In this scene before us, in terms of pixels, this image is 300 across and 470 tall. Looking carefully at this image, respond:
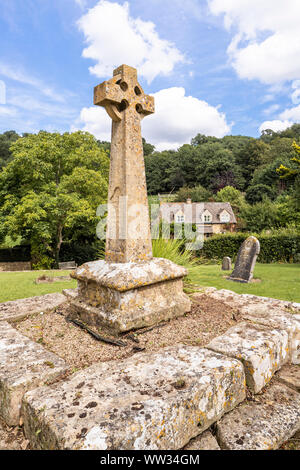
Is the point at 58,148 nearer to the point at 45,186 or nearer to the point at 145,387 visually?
the point at 45,186

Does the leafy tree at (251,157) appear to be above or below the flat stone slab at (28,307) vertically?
above

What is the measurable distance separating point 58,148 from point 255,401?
18287mm

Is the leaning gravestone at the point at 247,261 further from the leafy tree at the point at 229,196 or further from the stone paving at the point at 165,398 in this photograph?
the leafy tree at the point at 229,196

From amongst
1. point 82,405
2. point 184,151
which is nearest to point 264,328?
point 82,405

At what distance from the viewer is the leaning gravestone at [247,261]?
10781 mm

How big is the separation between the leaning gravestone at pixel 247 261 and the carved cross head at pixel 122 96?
887 cm

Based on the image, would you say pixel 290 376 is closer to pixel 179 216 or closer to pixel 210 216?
pixel 179 216

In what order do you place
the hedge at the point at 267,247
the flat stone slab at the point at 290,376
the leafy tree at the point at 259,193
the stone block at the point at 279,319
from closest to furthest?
the flat stone slab at the point at 290,376 < the stone block at the point at 279,319 < the hedge at the point at 267,247 < the leafy tree at the point at 259,193

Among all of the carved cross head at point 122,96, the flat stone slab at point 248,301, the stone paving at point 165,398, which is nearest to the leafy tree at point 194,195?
the flat stone slab at point 248,301

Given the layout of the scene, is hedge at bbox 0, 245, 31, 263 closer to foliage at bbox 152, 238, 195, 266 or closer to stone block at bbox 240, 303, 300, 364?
foliage at bbox 152, 238, 195, 266

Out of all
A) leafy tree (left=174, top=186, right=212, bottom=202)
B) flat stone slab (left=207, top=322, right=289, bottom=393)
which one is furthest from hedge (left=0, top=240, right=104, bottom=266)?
leafy tree (left=174, top=186, right=212, bottom=202)

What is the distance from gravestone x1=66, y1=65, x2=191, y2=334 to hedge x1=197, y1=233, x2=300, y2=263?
1628 cm

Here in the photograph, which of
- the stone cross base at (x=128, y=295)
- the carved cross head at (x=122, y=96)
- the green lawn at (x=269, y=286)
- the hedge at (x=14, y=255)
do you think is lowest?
the green lawn at (x=269, y=286)

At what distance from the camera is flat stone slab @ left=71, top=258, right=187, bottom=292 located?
270cm
